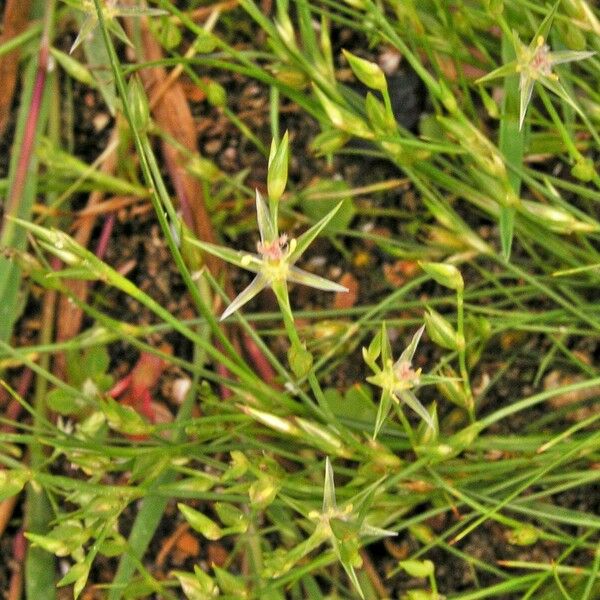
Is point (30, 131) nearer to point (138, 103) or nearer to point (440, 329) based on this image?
point (138, 103)

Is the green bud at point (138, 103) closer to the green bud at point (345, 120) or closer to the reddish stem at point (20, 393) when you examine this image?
the green bud at point (345, 120)

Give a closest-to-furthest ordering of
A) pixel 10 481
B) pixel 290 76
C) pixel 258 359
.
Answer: pixel 10 481, pixel 290 76, pixel 258 359

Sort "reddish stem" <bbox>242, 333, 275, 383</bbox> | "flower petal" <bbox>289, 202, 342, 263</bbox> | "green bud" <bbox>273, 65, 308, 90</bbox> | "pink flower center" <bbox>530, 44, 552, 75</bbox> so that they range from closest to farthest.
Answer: "flower petal" <bbox>289, 202, 342, 263</bbox> < "pink flower center" <bbox>530, 44, 552, 75</bbox> < "green bud" <bbox>273, 65, 308, 90</bbox> < "reddish stem" <bbox>242, 333, 275, 383</bbox>

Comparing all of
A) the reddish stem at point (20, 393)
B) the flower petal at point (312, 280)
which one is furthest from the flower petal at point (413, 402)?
the reddish stem at point (20, 393)

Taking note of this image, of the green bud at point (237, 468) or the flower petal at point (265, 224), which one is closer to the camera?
the flower petal at point (265, 224)

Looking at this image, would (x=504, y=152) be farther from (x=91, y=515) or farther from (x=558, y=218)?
(x=91, y=515)

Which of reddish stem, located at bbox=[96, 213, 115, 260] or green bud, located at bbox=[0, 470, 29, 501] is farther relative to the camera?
reddish stem, located at bbox=[96, 213, 115, 260]

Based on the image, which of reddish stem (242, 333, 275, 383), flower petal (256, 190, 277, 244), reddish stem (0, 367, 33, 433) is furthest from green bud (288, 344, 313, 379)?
reddish stem (0, 367, 33, 433)

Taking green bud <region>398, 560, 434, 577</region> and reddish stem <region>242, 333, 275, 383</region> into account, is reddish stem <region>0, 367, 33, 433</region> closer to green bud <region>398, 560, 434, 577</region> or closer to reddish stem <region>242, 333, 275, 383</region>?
reddish stem <region>242, 333, 275, 383</region>

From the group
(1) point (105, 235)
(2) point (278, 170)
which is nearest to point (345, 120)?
(2) point (278, 170)

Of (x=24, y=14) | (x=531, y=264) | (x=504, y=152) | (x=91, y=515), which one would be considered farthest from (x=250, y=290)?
(x=24, y=14)

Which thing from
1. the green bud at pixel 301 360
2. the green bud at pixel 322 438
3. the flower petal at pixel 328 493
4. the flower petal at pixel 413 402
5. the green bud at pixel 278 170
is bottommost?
the green bud at pixel 322 438
